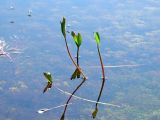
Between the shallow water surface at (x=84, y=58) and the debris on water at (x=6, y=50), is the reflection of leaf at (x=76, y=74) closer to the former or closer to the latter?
the shallow water surface at (x=84, y=58)

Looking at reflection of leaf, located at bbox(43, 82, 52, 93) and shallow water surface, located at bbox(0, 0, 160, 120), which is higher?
shallow water surface, located at bbox(0, 0, 160, 120)

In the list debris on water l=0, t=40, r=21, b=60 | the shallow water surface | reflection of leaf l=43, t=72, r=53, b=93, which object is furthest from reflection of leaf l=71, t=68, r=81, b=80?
debris on water l=0, t=40, r=21, b=60

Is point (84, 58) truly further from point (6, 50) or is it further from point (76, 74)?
point (6, 50)

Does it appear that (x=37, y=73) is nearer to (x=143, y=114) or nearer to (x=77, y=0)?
(x=143, y=114)

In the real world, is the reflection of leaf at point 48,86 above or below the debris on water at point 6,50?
below

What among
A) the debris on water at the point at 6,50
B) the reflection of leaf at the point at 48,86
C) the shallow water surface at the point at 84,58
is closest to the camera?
the shallow water surface at the point at 84,58

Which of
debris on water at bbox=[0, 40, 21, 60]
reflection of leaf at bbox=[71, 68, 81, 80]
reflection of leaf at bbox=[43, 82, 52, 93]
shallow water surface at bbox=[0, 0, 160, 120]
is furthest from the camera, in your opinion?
debris on water at bbox=[0, 40, 21, 60]

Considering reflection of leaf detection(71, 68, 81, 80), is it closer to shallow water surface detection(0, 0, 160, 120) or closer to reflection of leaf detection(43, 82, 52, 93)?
shallow water surface detection(0, 0, 160, 120)

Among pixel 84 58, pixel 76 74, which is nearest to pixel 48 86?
pixel 76 74

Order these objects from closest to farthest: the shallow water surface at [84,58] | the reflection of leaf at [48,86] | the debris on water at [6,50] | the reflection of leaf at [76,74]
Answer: the shallow water surface at [84,58] → the reflection of leaf at [48,86] → the reflection of leaf at [76,74] → the debris on water at [6,50]

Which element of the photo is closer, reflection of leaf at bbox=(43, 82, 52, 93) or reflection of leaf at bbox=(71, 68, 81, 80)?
reflection of leaf at bbox=(43, 82, 52, 93)

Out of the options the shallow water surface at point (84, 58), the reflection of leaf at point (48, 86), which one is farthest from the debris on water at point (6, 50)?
the reflection of leaf at point (48, 86)
